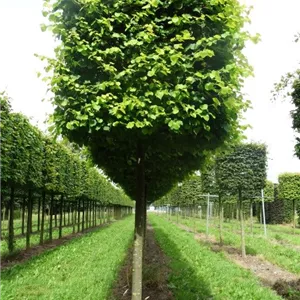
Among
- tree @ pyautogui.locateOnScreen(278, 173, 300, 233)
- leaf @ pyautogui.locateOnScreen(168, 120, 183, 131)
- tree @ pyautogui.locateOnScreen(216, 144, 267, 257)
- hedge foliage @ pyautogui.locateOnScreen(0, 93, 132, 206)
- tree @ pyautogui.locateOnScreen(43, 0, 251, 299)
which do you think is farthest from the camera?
tree @ pyautogui.locateOnScreen(278, 173, 300, 233)

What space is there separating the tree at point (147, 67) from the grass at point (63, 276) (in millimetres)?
4588

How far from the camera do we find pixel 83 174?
82.2 feet

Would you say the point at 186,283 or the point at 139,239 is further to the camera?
the point at 186,283

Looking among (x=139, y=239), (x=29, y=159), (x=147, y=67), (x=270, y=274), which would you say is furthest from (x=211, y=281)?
(x=29, y=159)

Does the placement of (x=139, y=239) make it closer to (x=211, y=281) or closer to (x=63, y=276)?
(x=211, y=281)

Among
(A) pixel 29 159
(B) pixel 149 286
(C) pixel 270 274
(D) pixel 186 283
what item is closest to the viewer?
(B) pixel 149 286

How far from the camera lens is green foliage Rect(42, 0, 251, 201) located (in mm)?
4699

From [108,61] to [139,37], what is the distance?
55 cm

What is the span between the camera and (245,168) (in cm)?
1568

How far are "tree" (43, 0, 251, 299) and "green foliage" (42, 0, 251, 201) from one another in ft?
0.04

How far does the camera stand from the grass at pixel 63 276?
8266mm

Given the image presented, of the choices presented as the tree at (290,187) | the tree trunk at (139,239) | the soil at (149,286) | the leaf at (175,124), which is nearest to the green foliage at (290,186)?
the tree at (290,187)

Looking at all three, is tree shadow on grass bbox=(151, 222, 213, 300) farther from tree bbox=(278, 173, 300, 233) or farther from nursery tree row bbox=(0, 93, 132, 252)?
tree bbox=(278, 173, 300, 233)

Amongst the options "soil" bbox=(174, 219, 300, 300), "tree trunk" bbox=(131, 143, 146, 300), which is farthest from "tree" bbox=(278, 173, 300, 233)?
"tree trunk" bbox=(131, 143, 146, 300)
